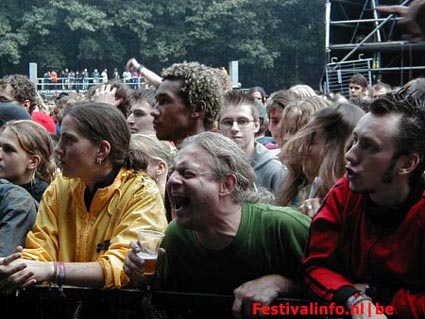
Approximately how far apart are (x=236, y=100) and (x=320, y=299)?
2569mm

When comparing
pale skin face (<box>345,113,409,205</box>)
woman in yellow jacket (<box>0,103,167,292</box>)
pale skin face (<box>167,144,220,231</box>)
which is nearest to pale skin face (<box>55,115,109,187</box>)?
woman in yellow jacket (<box>0,103,167,292</box>)

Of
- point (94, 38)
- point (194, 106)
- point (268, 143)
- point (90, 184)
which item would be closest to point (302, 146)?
point (194, 106)

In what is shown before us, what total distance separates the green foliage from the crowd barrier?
57.7 m

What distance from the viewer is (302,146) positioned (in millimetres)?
3631

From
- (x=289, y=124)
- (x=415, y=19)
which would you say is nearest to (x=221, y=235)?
(x=415, y=19)

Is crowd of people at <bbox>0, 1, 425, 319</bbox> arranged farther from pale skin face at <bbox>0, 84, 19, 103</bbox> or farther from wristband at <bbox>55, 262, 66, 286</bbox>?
pale skin face at <bbox>0, 84, 19, 103</bbox>

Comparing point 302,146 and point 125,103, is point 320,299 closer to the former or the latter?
point 302,146

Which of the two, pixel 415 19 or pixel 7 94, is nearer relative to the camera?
pixel 415 19

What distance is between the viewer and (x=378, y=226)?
2.49 metres

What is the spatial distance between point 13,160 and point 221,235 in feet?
5.28

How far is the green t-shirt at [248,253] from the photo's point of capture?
269 cm

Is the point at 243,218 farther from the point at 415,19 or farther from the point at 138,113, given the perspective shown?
the point at 138,113

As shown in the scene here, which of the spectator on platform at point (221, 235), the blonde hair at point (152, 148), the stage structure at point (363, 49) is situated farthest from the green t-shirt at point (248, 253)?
the stage structure at point (363, 49)

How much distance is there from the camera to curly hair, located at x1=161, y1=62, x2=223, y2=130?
411cm
